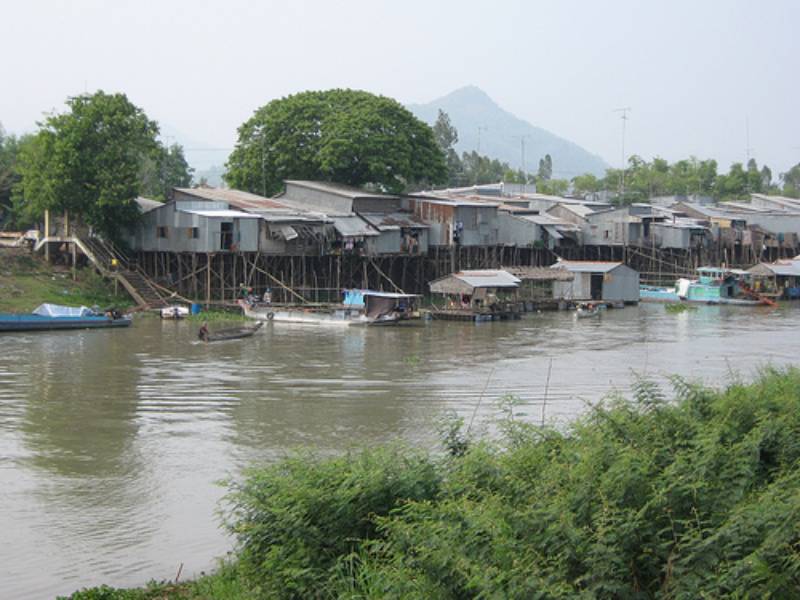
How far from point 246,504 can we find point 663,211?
158ft

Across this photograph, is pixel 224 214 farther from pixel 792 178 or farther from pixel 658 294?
pixel 792 178

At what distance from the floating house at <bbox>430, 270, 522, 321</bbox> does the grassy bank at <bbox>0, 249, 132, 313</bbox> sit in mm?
10707

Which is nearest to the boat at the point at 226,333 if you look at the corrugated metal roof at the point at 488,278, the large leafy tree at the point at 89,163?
the large leafy tree at the point at 89,163

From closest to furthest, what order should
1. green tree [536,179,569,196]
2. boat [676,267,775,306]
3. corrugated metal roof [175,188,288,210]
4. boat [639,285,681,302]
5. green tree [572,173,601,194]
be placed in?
corrugated metal roof [175,188,288,210] < boat [676,267,775,306] < boat [639,285,681,302] < green tree [536,179,569,196] < green tree [572,173,601,194]

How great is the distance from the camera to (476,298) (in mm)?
36844

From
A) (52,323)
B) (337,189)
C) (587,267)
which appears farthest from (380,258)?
(52,323)

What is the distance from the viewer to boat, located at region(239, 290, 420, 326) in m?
34.1

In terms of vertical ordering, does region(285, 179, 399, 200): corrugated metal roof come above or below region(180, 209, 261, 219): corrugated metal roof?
above

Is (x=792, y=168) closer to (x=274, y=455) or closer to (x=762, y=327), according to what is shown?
(x=762, y=327)

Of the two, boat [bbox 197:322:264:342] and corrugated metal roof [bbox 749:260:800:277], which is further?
corrugated metal roof [bbox 749:260:800:277]

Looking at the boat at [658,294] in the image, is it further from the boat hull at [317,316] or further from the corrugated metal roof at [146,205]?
the corrugated metal roof at [146,205]

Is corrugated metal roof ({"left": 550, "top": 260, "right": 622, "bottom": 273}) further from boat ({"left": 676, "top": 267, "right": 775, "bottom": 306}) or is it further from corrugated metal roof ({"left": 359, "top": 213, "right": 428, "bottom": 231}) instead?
corrugated metal roof ({"left": 359, "top": 213, "right": 428, "bottom": 231})

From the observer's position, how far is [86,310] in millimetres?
31250

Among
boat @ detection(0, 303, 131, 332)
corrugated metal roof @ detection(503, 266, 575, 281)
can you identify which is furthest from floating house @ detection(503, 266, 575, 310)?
boat @ detection(0, 303, 131, 332)
